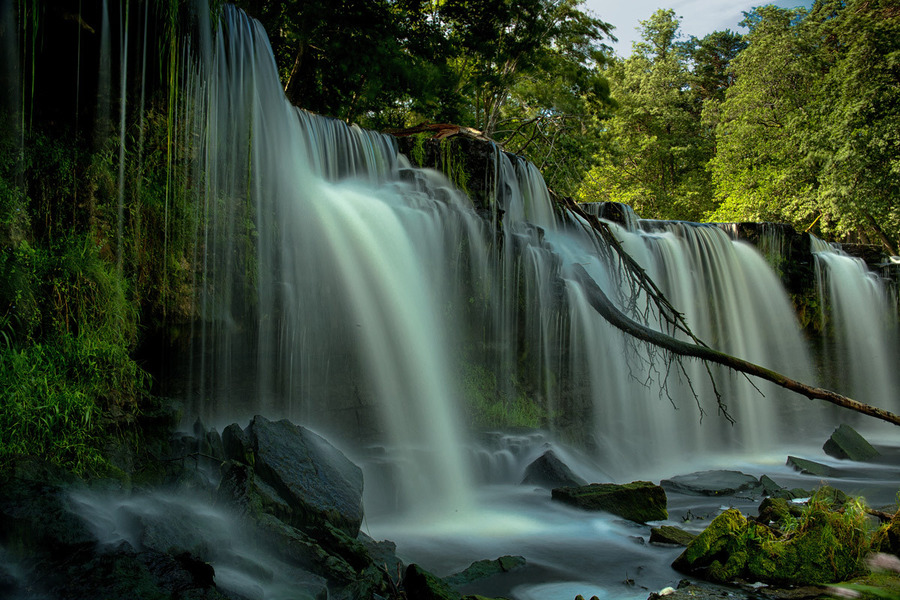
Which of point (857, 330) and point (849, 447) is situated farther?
point (857, 330)

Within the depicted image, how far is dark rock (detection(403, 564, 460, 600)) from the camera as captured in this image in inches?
145

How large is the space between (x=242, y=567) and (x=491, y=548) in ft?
9.06

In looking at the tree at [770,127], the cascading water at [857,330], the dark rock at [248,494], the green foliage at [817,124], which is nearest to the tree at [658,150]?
the green foliage at [817,124]

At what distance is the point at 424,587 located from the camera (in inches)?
147

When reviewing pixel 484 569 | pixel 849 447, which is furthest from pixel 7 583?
pixel 849 447

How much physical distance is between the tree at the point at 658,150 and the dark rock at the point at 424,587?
27879 mm

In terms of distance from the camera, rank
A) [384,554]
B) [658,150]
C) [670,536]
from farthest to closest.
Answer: [658,150], [670,536], [384,554]

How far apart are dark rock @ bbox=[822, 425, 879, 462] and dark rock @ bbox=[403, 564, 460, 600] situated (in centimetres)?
1096

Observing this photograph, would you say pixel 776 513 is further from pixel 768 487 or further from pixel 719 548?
pixel 768 487

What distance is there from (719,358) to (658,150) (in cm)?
2768

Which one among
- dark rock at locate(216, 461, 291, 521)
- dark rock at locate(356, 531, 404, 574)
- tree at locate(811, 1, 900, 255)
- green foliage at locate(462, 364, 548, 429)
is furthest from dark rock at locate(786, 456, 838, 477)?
tree at locate(811, 1, 900, 255)

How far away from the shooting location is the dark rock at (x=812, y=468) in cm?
997

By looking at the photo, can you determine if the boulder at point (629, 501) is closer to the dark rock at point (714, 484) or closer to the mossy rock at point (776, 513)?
the mossy rock at point (776, 513)

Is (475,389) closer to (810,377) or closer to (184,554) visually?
(184,554)
